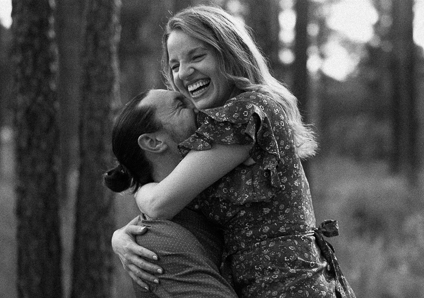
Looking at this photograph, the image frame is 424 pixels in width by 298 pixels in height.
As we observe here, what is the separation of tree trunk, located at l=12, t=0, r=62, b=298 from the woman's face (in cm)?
242

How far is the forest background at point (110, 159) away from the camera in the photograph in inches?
208

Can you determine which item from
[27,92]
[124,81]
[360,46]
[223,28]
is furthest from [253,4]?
[360,46]

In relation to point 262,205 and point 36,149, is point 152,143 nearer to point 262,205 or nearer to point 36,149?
point 262,205

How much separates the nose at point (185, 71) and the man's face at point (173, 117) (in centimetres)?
Answer: 12

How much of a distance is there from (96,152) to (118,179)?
246cm

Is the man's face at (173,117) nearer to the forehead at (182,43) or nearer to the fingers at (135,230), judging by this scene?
the forehead at (182,43)

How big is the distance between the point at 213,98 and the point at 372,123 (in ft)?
101

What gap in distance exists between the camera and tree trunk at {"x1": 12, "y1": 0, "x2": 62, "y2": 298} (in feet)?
16.8

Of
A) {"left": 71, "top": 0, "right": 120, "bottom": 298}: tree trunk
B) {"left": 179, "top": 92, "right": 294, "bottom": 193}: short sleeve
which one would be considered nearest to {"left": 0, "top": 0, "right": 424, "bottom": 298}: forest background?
{"left": 71, "top": 0, "right": 120, "bottom": 298}: tree trunk

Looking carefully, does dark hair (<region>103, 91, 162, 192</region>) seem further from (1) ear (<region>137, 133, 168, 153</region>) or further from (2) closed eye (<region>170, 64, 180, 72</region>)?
(2) closed eye (<region>170, 64, 180, 72</region>)

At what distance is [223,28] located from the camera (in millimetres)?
2930

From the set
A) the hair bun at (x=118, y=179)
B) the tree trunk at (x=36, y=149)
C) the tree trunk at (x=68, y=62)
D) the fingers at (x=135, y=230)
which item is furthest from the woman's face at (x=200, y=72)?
the tree trunk at (x=68, y=62)

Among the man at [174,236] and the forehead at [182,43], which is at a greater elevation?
the forehead at [182,43]

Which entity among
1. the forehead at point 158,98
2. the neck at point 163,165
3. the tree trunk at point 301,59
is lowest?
the tree trunk at point 301,59
